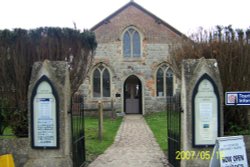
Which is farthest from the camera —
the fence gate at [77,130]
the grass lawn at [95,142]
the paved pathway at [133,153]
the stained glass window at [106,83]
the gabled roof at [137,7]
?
the gabled roof at [137,7]

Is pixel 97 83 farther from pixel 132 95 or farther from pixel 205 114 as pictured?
pixel 205 114

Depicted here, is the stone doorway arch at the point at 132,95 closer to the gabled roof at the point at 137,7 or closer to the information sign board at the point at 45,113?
the gabled roof at the point at 137,7

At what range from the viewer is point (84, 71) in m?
13.4

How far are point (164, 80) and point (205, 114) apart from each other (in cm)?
1808

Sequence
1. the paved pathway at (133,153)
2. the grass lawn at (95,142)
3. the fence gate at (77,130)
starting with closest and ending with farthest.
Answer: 1. the fence gate at (77,130)
2. the paved pathway at (133,153)
3. the grass lawn at (95,142)

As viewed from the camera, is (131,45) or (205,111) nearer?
(205,111)

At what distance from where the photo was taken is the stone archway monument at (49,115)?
24.7ft

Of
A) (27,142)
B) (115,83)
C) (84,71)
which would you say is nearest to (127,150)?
(84,71)

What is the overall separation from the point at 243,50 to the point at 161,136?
6.44 meters

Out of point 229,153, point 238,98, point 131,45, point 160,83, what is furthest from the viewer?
point 160,83

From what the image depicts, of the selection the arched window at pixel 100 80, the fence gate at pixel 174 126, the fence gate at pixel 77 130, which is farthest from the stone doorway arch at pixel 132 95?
the fence gate at pixel 77 130

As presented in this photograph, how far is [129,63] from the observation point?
2539 centimetres

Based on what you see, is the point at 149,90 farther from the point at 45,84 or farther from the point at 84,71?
the point at 45,84

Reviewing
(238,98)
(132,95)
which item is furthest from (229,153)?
(132,95)
